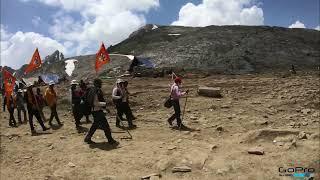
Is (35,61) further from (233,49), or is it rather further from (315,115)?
(233,49)

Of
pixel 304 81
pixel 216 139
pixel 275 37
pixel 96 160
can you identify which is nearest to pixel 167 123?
pixel 216 139

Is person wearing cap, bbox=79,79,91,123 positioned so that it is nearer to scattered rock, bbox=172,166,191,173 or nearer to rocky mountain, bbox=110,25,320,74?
scattered rock, bbox=172,166,191,173

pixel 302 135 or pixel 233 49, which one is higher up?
pixel 233 49

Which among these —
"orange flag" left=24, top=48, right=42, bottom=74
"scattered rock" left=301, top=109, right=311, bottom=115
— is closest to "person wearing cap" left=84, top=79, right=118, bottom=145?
"scattered rock" left=301, top=109, right=311, bottom=115

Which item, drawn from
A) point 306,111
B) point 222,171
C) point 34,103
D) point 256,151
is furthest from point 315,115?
point 34,103

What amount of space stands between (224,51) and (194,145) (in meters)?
22.7

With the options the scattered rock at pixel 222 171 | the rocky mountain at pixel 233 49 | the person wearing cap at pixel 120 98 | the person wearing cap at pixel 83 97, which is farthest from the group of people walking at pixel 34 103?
the rocky mountain at pixel 233 49

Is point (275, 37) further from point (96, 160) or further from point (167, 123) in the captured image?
point (96, 160)

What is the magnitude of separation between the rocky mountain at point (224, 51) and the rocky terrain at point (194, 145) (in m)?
12.7

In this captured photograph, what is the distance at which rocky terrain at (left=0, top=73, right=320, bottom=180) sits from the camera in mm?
8828

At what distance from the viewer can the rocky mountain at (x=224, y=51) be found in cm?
2966

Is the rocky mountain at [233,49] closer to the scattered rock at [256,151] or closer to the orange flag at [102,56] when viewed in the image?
the orange flag at [102,56]

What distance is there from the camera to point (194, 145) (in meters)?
10.4

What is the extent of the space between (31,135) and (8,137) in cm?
95
